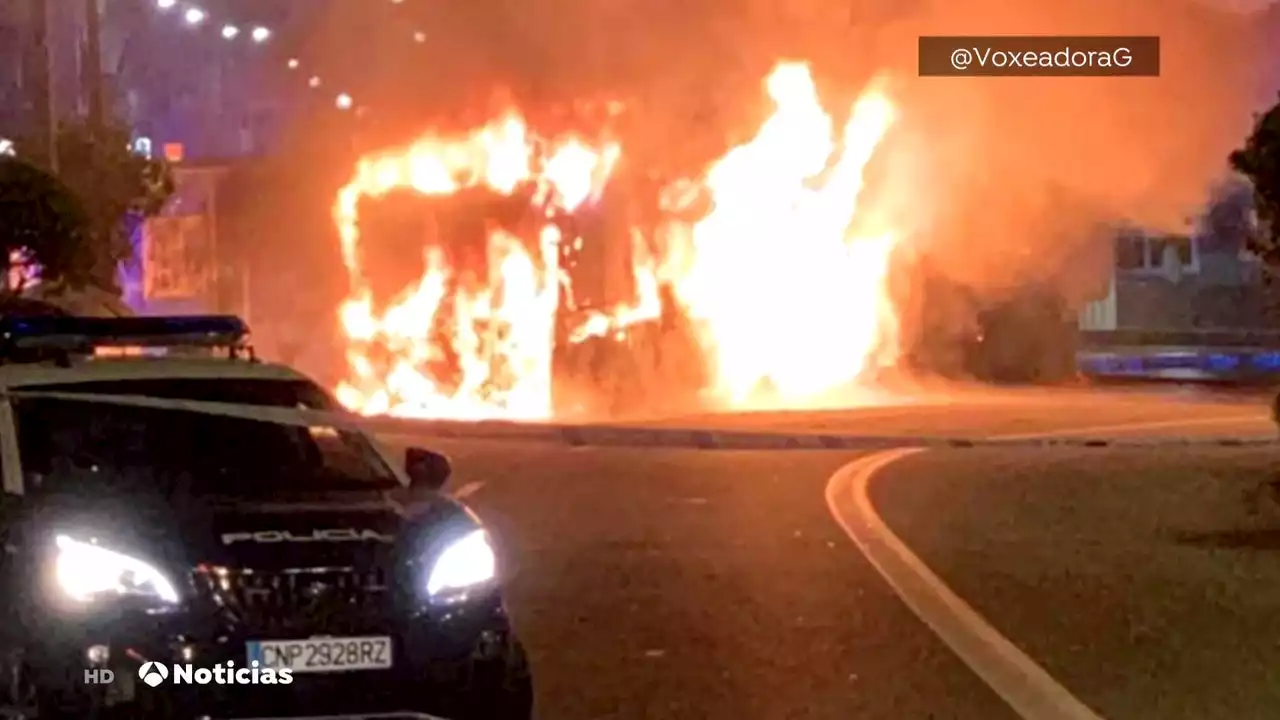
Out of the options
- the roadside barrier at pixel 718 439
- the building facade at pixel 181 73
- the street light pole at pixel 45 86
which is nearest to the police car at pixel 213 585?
the roadside barrier at pixel 718 439

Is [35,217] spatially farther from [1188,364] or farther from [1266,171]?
[1188,364]

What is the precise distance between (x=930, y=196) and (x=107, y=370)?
2691 cm

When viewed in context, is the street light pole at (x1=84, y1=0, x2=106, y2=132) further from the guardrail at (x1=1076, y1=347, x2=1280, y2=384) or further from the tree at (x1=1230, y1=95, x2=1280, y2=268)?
the tree at (x1=1230, y1=95, x2=1280, y2=268)

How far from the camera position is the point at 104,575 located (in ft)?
19.3

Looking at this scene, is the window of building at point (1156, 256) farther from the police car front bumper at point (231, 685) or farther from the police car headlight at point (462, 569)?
the police car front bumper at point (231, 685)

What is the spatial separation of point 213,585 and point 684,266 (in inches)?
1032

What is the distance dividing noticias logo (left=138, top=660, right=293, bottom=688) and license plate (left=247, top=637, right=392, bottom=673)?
0.13ft

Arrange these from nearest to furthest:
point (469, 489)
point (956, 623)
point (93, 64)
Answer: point (956, 623) → point (469, 489) → point (93, 64)

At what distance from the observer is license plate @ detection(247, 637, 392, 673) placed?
584cm

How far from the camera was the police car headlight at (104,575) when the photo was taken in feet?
19.2

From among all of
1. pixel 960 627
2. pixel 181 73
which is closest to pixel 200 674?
pixel 960 627

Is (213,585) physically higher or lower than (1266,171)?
lower

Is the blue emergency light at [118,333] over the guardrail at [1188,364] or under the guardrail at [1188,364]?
over

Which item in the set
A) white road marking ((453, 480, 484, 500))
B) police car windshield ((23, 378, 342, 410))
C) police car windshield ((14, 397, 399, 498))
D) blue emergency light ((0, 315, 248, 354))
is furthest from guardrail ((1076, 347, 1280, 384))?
police car windshield ((14, 397, 399, 498))
